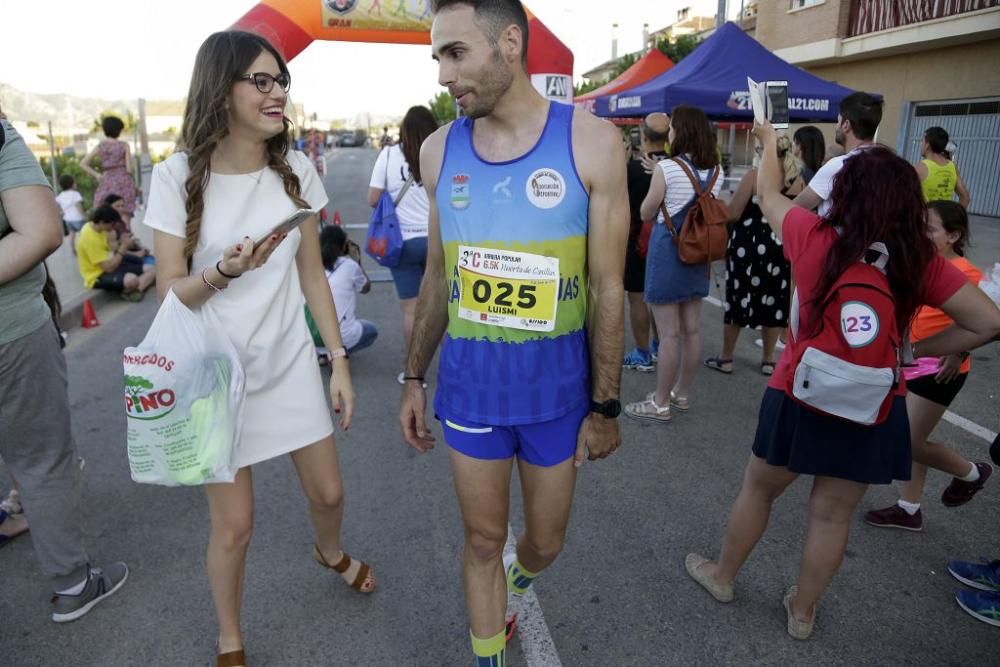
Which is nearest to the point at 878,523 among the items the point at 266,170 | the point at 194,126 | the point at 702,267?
the point at 702,267

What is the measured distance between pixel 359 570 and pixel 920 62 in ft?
60.5

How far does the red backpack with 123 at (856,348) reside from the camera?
2.11m

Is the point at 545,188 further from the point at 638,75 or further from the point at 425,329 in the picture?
the point at 638,75

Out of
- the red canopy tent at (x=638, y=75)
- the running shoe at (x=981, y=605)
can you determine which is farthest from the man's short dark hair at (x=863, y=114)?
the red canopy tent at (x=638, y=75)

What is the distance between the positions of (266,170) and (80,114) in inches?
2164

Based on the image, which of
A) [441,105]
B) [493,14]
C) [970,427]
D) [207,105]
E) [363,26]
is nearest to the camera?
[493,14]

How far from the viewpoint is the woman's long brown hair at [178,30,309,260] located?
81.7 inches

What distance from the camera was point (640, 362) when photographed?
18.4ft

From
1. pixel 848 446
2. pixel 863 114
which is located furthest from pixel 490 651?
pixel 863 114

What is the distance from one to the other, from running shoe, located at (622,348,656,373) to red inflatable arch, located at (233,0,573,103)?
3.85m

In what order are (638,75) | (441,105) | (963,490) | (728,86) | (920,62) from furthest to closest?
1. (441,105)
2. (920,62)
3. (638,75)
4. (728,86)
5. (963,490)

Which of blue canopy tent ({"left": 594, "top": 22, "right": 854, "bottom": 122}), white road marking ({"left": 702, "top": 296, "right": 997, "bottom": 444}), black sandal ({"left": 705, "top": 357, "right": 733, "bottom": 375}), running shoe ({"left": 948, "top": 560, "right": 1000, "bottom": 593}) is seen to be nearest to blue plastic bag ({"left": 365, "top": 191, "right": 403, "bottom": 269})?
black sandal ({"left": 705, "top": 357, "right": 733, "bottom": 375})

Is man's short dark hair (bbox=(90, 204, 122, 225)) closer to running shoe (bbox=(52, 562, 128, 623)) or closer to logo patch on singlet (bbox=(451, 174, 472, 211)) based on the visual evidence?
running shoe (bbox=(52, 562, 128, 623))

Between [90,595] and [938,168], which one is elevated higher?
[938,168]
